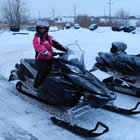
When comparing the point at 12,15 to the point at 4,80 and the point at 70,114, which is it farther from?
the point at 70,114

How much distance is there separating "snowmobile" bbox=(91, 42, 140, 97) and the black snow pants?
5.91 ft

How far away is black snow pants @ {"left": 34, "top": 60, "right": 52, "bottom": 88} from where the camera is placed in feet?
13.0

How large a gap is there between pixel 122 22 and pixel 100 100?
57152 mm

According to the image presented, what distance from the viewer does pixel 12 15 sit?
38656mm

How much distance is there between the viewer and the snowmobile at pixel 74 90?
3.32 m

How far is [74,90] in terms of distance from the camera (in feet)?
11.3

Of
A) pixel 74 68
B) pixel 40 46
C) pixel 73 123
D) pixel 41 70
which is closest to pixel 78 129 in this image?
pixel 73 123

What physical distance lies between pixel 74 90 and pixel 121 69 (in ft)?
6.38

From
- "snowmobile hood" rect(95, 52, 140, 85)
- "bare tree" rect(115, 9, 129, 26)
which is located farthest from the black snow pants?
"bare tree" rect(115, 9, 129, 26)

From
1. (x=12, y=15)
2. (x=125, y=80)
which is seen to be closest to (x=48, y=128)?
(x=125, y=80)

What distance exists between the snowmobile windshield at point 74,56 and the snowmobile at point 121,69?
57.3 inches

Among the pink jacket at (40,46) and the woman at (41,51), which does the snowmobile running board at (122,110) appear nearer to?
the woman at (41,51)

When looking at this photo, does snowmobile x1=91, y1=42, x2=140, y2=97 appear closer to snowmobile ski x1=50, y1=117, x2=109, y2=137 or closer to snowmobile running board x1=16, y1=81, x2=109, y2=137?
snowmobile running board x1=16, y1=81, x2=109, y2=137

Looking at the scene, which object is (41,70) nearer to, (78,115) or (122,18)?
(78,115)
